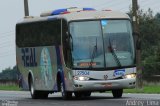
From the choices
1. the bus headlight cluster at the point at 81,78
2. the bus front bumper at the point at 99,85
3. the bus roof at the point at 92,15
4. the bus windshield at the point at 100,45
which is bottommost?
the bus front bumper at the point at 99,85

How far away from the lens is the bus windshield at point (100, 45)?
1143 inches

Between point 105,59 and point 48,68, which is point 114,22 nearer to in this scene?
point 105,59

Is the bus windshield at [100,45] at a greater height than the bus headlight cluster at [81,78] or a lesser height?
greater

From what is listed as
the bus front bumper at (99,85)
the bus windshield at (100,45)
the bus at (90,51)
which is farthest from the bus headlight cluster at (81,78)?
the bus windshield at (100,45)

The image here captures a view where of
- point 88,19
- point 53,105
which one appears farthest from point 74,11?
point 53,105

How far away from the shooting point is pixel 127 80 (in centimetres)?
2919

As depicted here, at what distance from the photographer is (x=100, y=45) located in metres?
29.1

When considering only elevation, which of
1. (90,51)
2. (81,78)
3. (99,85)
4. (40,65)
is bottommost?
(40,65)

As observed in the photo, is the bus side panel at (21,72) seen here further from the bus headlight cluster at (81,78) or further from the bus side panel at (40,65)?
the bus headlight cluster at (81,78)

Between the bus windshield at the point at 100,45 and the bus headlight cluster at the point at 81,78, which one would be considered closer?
the bus headlight cluster at the point at 81,78

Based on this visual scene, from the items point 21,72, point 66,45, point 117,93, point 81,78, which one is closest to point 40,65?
point 21,72

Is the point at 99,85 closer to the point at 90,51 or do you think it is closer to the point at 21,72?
the point at 90,51

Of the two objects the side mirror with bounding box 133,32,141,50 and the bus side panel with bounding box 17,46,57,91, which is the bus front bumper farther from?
the bus side panel with bounding box 17,46,57,91

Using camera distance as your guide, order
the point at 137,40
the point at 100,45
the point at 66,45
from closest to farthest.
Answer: the point at 100,45 → the point at 66,45 → the point at 137,40
